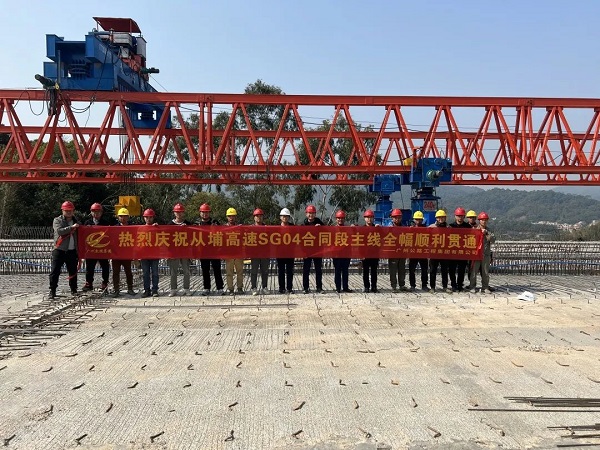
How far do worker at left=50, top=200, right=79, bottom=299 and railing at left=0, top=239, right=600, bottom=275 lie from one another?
14.2 feet

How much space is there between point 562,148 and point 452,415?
57.2 feet

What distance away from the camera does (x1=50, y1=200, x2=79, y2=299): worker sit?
390 inches

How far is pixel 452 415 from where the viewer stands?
425cm

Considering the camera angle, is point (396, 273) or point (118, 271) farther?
point (396, 273)

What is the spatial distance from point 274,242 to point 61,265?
439 cm

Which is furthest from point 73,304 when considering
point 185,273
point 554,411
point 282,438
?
point 554,411

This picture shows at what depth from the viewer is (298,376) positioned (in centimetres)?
527

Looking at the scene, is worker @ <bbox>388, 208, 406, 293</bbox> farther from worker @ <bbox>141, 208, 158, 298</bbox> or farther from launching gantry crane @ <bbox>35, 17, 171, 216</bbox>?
launching gantry crane @ <bbox>35, 17, 171, 216</bbox>

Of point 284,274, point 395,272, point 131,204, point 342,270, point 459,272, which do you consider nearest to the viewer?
point 284,274

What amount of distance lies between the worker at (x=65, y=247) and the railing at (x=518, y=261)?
4.34 m

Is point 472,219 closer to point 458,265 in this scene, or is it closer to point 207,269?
point 458,265

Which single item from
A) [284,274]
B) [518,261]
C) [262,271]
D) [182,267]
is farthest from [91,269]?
[518,261]

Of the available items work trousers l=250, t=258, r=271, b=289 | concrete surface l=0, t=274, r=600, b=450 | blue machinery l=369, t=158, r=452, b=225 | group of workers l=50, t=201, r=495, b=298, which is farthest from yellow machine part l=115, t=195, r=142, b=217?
blue machinery l=369, t=158, r=452, b=225

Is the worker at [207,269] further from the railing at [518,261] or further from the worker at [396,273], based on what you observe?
the railing at [518,261]
